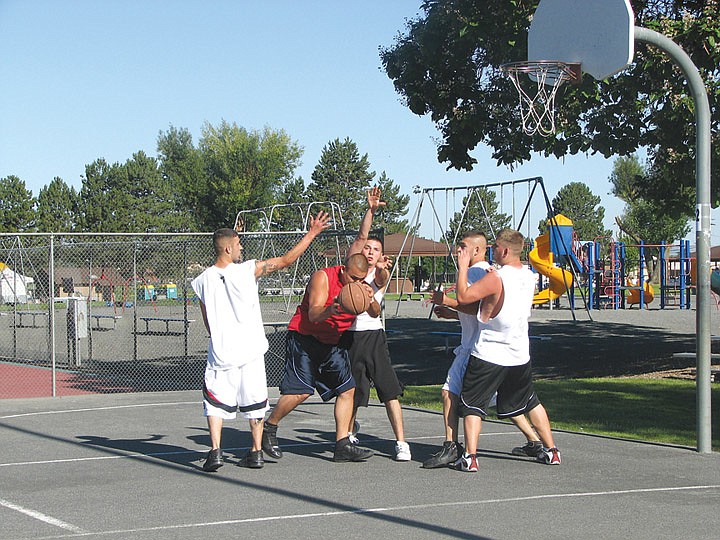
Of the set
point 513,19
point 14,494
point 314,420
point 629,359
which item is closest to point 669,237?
point 629,359

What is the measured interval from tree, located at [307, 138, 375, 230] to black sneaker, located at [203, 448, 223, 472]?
253 ft

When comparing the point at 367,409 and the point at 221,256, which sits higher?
the point at 221,256

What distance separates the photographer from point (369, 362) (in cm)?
848

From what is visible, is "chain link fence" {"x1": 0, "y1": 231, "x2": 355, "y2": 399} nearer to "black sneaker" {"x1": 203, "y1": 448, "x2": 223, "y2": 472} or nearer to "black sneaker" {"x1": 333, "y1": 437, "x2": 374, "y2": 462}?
"black sneaker" {"x1": 203, "y1": 448, "x2": 223, "y2": 472}

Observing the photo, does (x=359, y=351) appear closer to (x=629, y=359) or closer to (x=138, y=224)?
(x=629, y=359)

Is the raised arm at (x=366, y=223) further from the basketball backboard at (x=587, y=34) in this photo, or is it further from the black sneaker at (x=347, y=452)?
the basketball backboard at (x=587, y=34)

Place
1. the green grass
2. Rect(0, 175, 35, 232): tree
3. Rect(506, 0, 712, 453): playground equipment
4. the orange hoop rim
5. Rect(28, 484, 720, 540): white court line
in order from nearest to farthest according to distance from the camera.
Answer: Rect(28, 484, 720, 540): white court line → Rect(506, 0, 712, 453): playground equipment → the orange hoop rim → the green grass → Rect(0, 175, 35, 232): tree

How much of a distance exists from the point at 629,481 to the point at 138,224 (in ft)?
234

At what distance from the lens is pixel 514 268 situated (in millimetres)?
7926

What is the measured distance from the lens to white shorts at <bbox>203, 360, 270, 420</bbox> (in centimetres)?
793

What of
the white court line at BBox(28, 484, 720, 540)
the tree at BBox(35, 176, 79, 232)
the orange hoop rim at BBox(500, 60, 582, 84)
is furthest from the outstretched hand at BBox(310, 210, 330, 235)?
the tree at BBox(35, 176, 79, 232)

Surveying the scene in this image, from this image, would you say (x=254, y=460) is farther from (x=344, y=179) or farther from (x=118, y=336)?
(x=344, y=179)

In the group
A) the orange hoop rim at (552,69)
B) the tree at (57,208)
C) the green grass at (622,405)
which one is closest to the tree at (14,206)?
the tree at (57,208)

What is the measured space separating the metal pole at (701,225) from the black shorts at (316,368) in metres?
3.10
